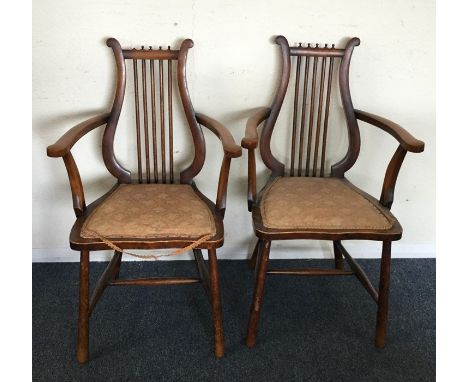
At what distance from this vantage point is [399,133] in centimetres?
146

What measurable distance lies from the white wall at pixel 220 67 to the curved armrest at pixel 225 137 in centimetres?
18

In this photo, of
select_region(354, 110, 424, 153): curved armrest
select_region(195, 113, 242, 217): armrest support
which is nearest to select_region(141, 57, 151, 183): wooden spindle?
select_region(195, 113, 242, 217): armrest support

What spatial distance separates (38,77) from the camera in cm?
172

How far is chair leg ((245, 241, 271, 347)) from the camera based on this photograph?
1.43 meters

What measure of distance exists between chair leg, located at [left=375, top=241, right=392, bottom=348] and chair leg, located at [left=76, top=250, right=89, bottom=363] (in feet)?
3.10

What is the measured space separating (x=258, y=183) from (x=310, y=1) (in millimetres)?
761

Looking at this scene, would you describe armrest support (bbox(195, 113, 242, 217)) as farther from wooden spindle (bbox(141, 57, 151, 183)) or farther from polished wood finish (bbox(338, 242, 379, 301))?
polished wood finish (bbox(338, 242, 379, 301))

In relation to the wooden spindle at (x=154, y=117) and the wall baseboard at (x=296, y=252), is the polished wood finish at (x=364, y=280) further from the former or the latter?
the wooden spindle at (x=154, y=117)

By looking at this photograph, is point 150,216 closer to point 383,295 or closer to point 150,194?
point 150,194

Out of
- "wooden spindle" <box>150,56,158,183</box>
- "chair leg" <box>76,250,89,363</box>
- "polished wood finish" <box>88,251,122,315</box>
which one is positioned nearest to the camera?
"chair leg" <box>76,250,89,363</box>

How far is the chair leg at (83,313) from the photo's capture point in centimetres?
134

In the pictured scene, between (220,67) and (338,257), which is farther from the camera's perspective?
(338,257)

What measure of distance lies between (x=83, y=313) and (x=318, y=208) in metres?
0.81

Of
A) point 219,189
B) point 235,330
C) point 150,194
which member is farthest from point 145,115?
point 235,330
